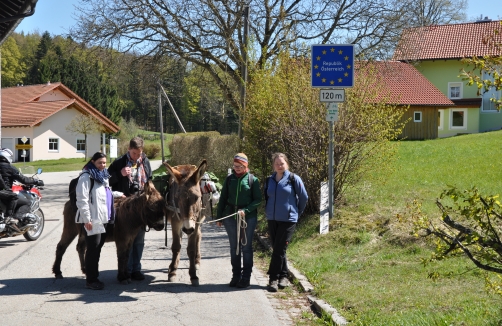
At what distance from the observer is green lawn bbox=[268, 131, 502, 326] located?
673cm

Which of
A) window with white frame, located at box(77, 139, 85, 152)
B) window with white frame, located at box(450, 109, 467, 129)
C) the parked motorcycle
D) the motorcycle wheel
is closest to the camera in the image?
the parked motorcycle

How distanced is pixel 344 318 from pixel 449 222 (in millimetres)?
2318

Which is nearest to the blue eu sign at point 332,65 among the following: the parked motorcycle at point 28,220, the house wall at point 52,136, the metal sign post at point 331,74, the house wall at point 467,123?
the metal sign post at point 331,74

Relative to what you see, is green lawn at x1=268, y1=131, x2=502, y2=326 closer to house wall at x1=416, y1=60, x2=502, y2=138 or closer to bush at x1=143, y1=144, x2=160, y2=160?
house wall at x1=416, y1=60, x2=502, y2=138

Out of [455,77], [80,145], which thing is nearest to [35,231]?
[455,77]

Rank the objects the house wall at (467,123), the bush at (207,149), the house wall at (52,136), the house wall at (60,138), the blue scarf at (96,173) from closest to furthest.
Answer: the blue scarf at (96,173)
the bush at (207,149)
the house wall at (467,123)
the house wall at (52,136)
the house wall at (60,138)

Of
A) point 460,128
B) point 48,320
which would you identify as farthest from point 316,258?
point 460,128

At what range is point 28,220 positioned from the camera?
42.0ft

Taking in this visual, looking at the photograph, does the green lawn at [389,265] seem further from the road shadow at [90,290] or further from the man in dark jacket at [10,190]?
the man in dark jacket at [10,190]

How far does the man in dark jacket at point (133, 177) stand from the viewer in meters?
9.28

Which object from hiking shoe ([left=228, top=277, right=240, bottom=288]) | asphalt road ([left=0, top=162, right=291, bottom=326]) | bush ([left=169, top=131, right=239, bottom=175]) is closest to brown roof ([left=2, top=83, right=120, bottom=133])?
bush ([left=169, top=131, right=239, bottom=175])

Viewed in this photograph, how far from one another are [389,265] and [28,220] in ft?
→ 23.4

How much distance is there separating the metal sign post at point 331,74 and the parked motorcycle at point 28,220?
18.3 ft

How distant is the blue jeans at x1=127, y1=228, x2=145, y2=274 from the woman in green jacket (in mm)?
1270
